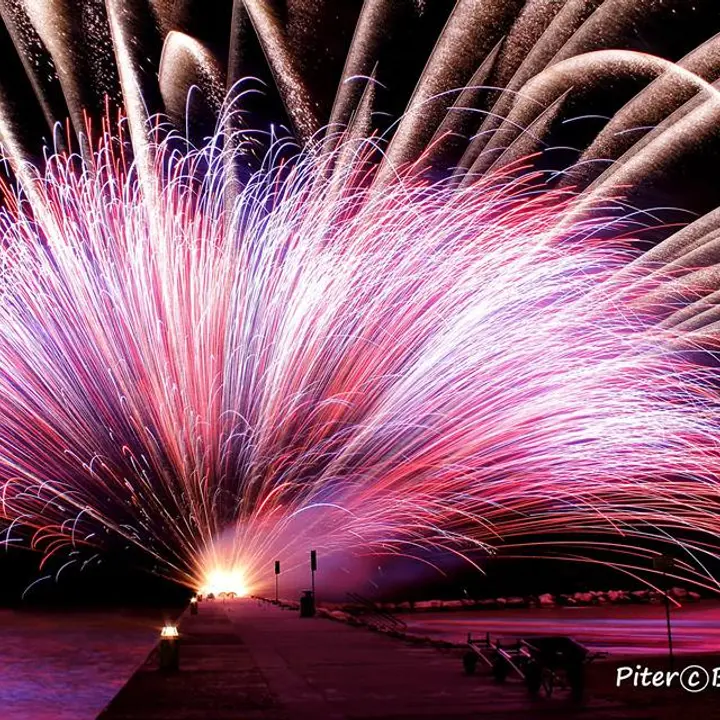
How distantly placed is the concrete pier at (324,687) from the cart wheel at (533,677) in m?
0.14

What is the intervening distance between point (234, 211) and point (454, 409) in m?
5.59

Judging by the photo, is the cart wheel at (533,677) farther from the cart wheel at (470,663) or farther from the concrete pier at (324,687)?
the cart wheel at (470,663)

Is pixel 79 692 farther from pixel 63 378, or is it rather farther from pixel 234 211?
pixel 234 211

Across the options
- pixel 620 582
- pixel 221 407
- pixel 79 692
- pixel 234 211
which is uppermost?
pixel 234 211

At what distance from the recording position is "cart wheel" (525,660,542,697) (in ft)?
A: 37.2

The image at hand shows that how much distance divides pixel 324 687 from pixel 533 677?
2616mm

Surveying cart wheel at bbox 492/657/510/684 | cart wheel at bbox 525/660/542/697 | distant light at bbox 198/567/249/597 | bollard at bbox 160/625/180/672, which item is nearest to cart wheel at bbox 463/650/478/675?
cart wheel at bbox 492/657/510/684

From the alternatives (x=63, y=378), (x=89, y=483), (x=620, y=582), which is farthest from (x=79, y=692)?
(x=620, y=582)

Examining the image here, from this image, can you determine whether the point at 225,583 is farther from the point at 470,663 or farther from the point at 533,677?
the point at 533,677

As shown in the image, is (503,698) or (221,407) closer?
(503,698)

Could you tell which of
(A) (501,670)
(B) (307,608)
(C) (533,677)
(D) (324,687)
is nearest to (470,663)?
(A) (501,670)

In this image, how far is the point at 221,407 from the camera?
68.6 feet

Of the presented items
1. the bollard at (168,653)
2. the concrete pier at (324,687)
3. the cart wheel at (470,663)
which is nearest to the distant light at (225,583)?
the concrete pier at (324,687)

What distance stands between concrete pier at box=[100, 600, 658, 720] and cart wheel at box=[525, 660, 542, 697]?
0.45ft
